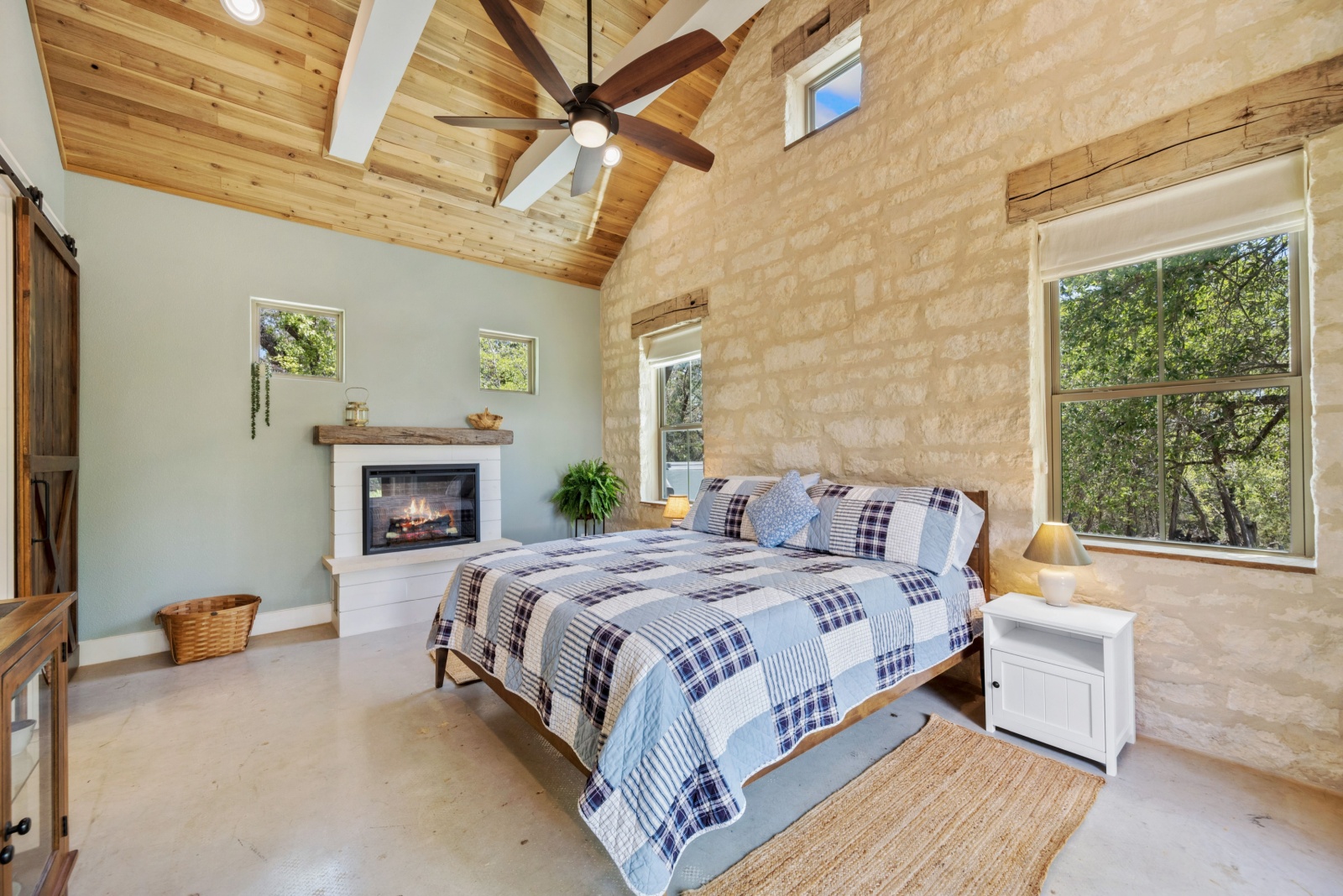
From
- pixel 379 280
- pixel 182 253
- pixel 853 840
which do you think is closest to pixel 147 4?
pixel 182 253

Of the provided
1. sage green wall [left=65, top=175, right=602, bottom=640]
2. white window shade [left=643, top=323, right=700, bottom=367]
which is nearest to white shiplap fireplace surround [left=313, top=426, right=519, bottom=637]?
sage green wall [left=65, top=175, right=602, bottom=640]

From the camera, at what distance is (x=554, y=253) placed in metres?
5.11

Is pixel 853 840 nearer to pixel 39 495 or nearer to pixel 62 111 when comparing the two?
pixel 39 495

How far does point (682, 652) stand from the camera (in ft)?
5.24

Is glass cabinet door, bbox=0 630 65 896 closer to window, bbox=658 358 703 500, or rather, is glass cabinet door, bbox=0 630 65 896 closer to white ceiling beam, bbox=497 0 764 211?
white ceiling beam, bbox=497 0 764 211

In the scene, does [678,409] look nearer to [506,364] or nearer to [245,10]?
[506,364]

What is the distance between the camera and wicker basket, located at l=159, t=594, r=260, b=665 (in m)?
3.26

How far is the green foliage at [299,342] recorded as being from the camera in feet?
13.0

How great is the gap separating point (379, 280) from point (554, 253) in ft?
4.98

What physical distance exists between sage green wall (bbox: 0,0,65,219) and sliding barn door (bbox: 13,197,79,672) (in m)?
0.31

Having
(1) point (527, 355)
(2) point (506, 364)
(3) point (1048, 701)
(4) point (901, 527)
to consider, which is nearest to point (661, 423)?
(1) point (527, 355)

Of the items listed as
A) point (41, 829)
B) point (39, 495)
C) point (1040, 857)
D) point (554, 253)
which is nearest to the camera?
point (41, 829)

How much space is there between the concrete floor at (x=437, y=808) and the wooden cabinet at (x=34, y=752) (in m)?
0.40

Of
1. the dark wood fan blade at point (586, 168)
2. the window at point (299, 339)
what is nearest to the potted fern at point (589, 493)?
the window at point (299, 339)
